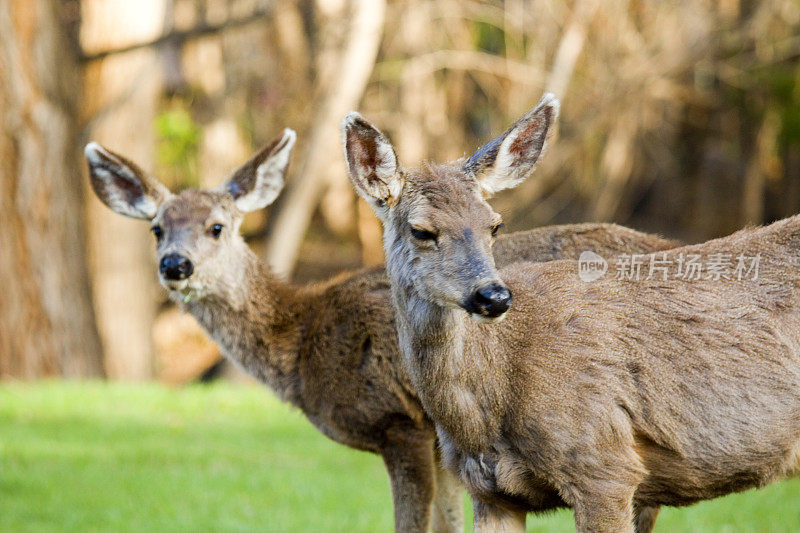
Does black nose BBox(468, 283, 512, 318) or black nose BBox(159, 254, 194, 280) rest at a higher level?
black nose BBox(468, 283, 512, 318)

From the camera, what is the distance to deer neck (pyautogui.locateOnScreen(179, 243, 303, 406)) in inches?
301

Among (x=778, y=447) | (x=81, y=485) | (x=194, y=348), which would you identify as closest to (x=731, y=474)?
(x=778, y=447)

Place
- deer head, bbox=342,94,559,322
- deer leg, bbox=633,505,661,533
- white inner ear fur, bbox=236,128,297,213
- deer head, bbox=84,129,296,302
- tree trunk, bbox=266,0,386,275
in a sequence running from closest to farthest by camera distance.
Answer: deer head, bbox=342,94,559,322 → deer leg, bbox=633,505,661,533 → deer head, bbox=84,129,296,302 → white inner ear fur, bbox=236,128,297,213 → tree trunk, bbox=266,0,386,275

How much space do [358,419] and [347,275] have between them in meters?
1.30

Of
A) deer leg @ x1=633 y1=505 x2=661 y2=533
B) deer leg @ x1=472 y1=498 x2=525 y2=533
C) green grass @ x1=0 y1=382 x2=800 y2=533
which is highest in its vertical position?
deer leg @ x1=472 y1=498 x2=525 y2=533

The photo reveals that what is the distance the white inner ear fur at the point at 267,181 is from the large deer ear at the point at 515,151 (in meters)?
3.00

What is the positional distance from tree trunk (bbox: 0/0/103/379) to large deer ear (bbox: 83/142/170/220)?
7.93 m

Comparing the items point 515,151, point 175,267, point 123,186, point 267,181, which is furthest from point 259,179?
point 515,151

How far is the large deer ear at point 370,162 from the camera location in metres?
5.45

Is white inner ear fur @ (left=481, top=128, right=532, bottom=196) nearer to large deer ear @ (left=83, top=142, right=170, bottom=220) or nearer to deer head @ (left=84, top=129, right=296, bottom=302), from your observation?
deer head @ (left=84, top=129, right=296, bottom=302)

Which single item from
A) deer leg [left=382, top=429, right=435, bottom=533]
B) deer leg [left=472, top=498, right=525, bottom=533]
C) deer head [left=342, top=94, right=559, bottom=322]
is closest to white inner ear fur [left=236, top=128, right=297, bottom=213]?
deer leg [left=382, top=429, right=435, bottom=533]

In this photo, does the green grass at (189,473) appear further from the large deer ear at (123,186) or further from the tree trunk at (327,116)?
the tree trunk at (327,116)

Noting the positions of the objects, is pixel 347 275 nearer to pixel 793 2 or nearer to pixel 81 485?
pixel 81 485

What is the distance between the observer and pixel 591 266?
5.86 m
